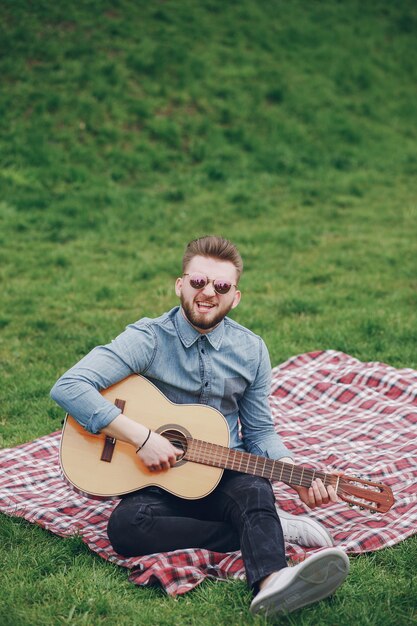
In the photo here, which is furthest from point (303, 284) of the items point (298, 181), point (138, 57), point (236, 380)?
point (138, 57)

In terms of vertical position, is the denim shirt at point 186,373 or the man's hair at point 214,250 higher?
the man's hair at point 214,250

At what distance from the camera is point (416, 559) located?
374 cm

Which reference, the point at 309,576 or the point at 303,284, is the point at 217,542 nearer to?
the point at 309,576

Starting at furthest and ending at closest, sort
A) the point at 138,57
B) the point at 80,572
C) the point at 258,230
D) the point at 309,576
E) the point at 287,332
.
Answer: the point at 138,57 → the point at 258,230 → the point at 287,332 → the point at 80,572 → the point at 309,576

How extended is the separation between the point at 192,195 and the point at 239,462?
24.7 feet

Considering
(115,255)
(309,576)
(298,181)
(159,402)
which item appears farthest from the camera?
(298,181)

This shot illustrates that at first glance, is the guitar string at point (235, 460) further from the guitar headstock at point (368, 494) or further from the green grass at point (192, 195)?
the green grass at point (192, 195)

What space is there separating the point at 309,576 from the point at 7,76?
411 inches

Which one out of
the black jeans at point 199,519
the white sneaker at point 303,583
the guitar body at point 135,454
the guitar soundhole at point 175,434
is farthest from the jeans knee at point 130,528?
the white sneaker at point 303,583

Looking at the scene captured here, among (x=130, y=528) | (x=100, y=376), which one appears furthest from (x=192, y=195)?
(x=130, y=528)

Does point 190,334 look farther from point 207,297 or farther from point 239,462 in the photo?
point 239,462

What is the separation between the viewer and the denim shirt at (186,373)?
3730 mm

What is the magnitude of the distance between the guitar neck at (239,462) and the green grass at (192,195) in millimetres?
547

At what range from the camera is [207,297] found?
12.9 ft
